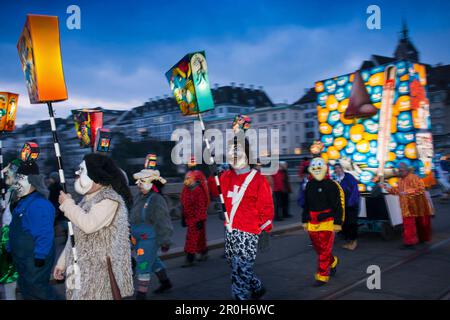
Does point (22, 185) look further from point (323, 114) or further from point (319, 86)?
point (319, 86)

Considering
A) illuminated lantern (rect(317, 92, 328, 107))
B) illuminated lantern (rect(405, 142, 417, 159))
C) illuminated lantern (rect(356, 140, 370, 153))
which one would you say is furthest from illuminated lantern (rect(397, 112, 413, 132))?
illuminated lantern (rect(317, 92, 328, 107))

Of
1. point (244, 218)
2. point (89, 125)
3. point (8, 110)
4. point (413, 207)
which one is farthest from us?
point (89, 125)

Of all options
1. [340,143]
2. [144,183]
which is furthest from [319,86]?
[144,183]

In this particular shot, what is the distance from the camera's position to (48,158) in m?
18.6

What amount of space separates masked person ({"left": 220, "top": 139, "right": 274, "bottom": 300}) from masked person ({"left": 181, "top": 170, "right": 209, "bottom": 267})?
2.54 metres

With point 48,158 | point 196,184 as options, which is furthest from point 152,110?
point 196,184

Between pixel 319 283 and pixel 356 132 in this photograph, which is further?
pixel 356 132

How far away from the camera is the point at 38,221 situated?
13.3 feet

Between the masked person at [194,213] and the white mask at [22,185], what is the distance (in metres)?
3.40

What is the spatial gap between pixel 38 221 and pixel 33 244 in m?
0.27

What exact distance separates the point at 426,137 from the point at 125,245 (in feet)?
25.5

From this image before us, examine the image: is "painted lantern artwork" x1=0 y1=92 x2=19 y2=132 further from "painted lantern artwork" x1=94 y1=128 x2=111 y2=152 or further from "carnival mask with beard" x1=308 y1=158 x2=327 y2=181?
"carnival mask with beard" x1=308 y1=158 x2=327 y2=181

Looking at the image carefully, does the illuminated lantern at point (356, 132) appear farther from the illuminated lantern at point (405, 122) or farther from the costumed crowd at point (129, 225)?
the costumed crowd at point (129, 225)

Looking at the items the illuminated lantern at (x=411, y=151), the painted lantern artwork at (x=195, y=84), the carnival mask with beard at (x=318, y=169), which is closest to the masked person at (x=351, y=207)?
the illuminated lantern at (x=411, y=151)
